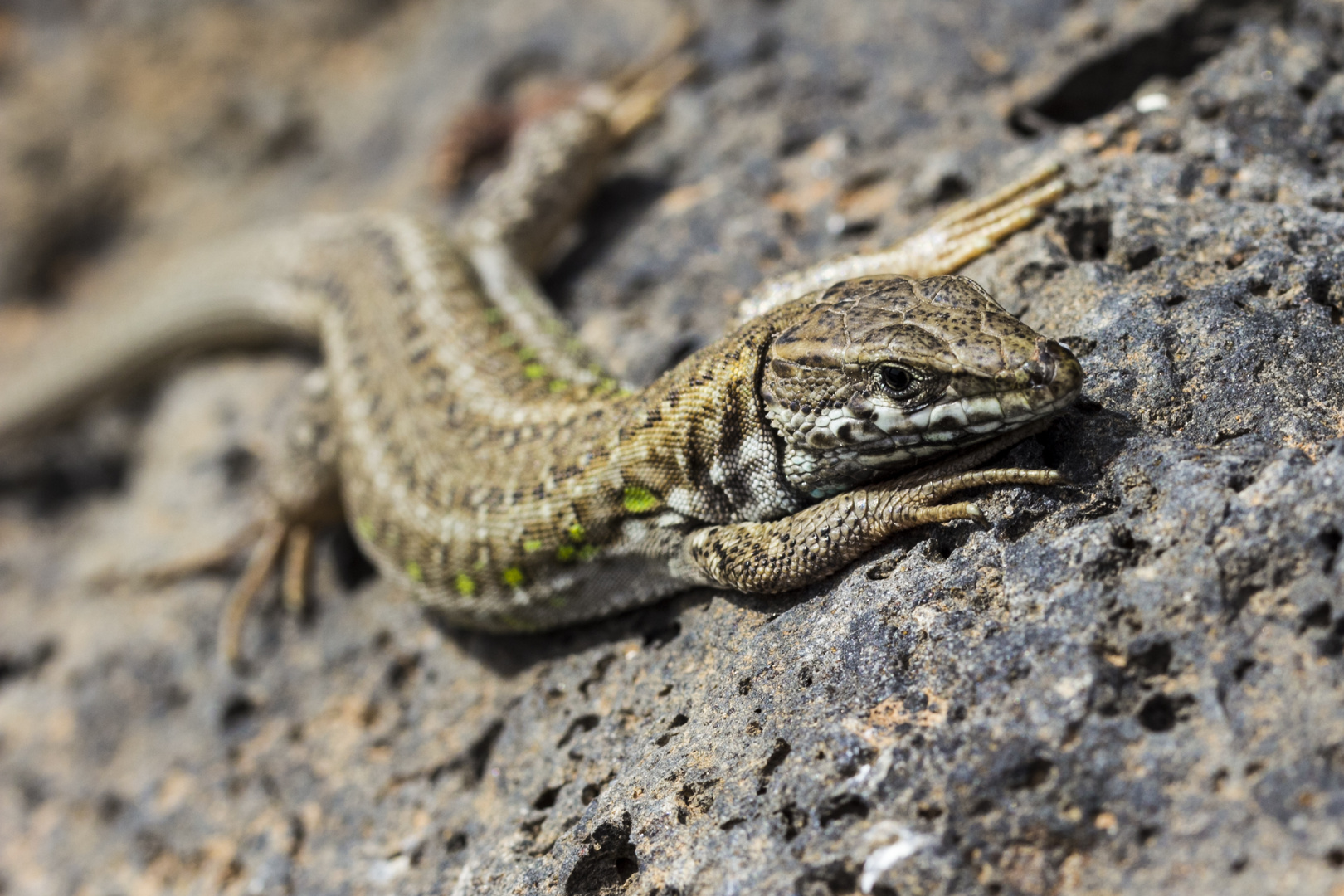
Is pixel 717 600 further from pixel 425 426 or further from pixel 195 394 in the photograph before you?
pixel 195 394

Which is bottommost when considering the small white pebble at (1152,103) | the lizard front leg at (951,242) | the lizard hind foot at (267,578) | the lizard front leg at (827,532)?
the lizard hind foot at (267,578)

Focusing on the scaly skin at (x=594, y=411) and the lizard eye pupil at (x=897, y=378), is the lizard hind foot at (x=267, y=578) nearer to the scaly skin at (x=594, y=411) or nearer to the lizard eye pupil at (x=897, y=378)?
the scaly skin at (x=594, y=411)

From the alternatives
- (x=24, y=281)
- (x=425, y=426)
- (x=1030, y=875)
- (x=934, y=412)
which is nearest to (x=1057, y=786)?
(x=1030, y=875)

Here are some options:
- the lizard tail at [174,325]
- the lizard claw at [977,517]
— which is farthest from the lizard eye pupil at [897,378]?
the lizard tail at [174,325]

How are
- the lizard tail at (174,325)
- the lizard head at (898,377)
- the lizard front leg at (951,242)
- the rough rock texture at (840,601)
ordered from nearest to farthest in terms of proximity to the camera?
1. the rough rock texture at (840,601)
2. the lizard head at (898,377)
3. the lizard front leg at (951,242)
4. the lizard tail at (174,325)

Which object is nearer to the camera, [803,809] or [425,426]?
[803,809]

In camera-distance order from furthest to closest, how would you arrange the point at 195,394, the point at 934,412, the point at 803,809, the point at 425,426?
the point at 195,394, the point at 425,426, the point at 934,412, the point at 803,809

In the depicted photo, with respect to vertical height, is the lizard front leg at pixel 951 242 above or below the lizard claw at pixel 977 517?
above

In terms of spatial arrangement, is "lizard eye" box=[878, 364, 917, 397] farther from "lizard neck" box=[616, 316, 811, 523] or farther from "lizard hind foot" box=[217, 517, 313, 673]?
"lizard hind foot" box=[217, 517, 313, 673]
